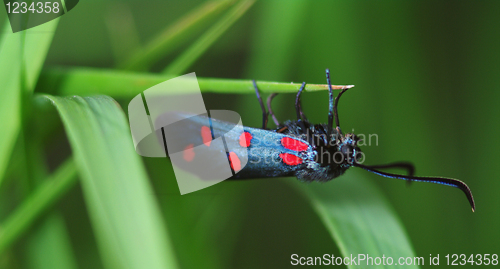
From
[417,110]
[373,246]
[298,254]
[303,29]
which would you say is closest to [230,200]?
[298,254]

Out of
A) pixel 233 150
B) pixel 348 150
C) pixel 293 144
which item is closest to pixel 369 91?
pixel 348 150

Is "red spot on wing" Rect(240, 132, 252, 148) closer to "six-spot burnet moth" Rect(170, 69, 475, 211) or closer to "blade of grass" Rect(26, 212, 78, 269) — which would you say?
"six-spot burnet moth" Rect(170, 69, 475, 211)

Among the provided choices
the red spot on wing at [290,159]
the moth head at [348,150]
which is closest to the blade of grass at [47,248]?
the red spot on wing at [290,159]

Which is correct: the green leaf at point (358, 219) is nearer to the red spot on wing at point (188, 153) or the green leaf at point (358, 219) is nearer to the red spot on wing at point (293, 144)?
the red spot on wing at point (293, 144)

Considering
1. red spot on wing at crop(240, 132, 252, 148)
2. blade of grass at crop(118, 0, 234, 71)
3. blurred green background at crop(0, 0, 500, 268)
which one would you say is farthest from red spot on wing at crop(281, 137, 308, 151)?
blade of grass at crop(118, 0, 234, 71)

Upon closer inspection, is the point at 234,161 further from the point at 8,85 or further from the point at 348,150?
the point at 8,85
